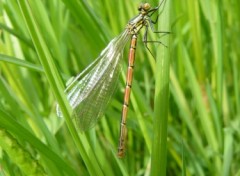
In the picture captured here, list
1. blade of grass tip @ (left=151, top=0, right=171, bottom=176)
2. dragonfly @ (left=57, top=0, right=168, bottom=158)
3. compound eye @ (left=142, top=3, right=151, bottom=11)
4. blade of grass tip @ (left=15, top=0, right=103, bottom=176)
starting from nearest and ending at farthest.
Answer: blade of grass tip @ (left=15, top=0, right=103, bottom=176) → blade of grass tip @ (left=151, top=0, right=171, bottom=176) → dragonfly @ (left=57, top=0, right=168, bottom=158) → compound eye @ (left=142, top=3, right=151, bottom=11)

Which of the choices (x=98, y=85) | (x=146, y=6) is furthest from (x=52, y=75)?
(x=146, y=6)

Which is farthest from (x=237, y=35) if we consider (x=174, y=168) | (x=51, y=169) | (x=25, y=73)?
(x=51, y=169)

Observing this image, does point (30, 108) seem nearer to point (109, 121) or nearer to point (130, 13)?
point (109, 121)

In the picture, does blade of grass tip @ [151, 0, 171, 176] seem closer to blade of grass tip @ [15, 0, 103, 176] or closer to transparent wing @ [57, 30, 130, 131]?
blade of grass tip @ [15, 0, 103, 176]

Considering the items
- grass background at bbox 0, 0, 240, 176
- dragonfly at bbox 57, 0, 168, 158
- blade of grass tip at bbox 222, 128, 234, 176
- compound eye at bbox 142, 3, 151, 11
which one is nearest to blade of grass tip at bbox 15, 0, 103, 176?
grass background at bbox 0, 0, 240, 176

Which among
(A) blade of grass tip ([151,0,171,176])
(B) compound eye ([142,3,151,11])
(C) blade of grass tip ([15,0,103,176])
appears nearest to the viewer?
(C) blade of grass tip ([15,0,103,176])

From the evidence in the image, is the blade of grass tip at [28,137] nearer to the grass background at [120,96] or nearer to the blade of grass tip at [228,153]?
the grass background at [120,96]

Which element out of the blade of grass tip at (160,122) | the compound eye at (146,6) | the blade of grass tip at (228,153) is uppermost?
the compound eye at (146,6)

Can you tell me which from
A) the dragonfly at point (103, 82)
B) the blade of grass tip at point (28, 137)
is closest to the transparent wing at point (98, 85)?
the dragonfly at point (103, 82)
